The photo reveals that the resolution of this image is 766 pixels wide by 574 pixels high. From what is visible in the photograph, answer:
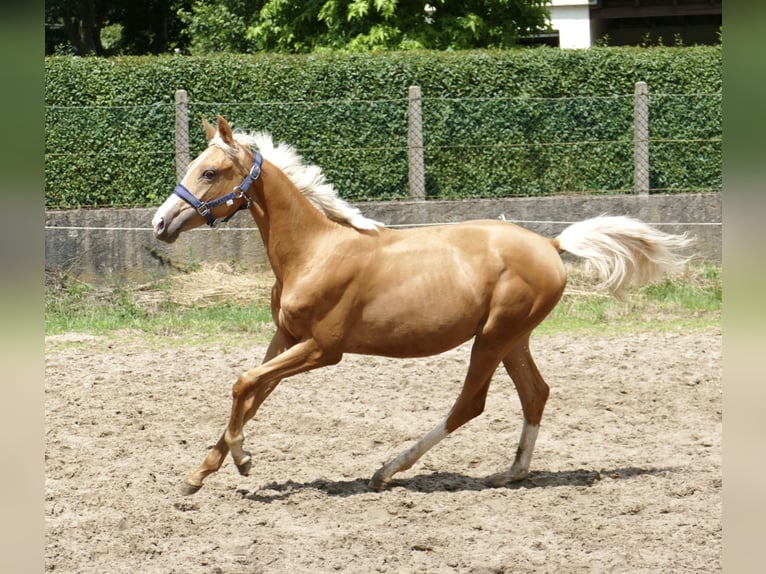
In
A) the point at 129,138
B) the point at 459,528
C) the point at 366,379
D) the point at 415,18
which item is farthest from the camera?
the point at 415,18

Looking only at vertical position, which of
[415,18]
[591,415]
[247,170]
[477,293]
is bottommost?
[591,415]

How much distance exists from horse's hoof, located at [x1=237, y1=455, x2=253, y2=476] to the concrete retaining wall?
6288mm

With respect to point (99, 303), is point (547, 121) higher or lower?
higher

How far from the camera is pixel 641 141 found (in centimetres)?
1284

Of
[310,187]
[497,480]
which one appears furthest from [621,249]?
[310,187]

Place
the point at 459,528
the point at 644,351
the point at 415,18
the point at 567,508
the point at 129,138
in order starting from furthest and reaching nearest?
the point at 415,18
the point at 129,138
the point at 644,351
the point at 567,508
the point at 459,528

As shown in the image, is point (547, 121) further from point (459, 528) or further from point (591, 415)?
point (459, 528)

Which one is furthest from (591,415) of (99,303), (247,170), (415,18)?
(415,18)

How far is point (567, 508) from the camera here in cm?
489

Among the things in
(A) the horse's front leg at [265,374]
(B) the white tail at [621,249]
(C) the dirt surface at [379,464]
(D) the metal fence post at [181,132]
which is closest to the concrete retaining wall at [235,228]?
(D) the metal fence post at [181,132]

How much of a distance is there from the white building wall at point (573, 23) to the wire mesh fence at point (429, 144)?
11322 mm

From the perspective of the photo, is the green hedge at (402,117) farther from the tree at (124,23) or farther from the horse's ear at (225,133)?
the tree at (124,23)

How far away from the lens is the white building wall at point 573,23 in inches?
936

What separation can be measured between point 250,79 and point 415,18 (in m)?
4.34
